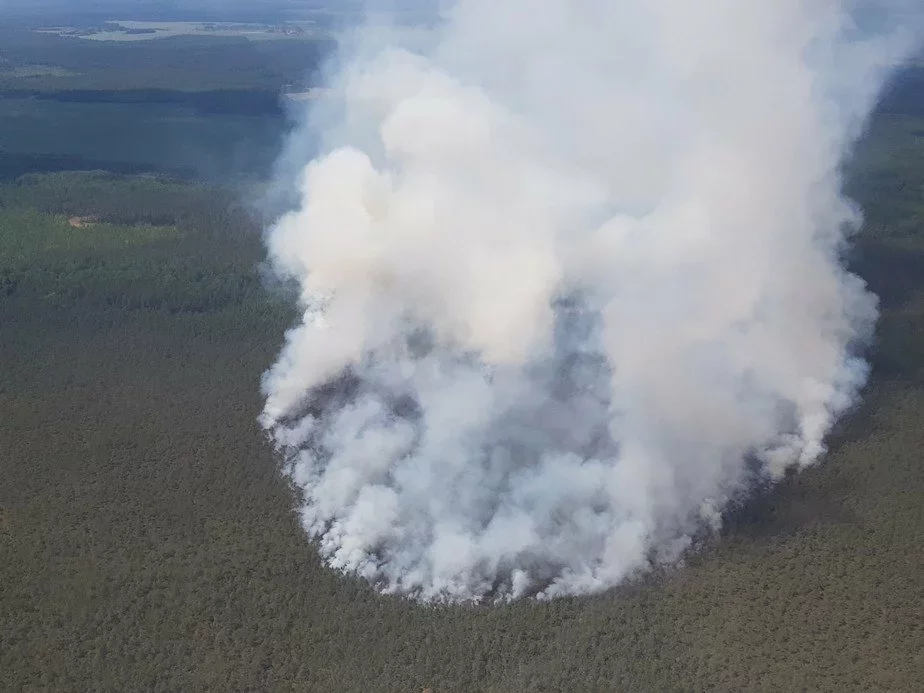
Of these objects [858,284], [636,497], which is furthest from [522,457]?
[858,284]

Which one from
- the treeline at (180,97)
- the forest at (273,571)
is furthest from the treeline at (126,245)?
the treeline at (180,97)

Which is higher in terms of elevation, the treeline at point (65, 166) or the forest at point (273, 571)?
the forest at point (273, 571)

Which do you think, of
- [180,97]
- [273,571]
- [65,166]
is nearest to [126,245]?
[65,166]

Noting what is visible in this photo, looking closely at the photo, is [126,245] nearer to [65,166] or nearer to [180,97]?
[65,166]

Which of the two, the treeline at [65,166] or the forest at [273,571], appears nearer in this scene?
the forest at [273,571]

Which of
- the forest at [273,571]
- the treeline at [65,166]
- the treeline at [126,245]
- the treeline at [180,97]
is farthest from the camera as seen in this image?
the treeline at [180,97]

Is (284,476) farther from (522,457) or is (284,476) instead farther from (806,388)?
(806,388)

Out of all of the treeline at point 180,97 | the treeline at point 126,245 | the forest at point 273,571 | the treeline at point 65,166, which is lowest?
the treeline at point 180,97

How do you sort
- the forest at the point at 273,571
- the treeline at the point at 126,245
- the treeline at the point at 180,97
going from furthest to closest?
the treeline at the point at 180,97
the treeline at the point at 126,245
the forest at the point at 273,571

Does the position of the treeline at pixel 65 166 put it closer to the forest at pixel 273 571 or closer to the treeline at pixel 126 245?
the treeline at pixel 126 245
